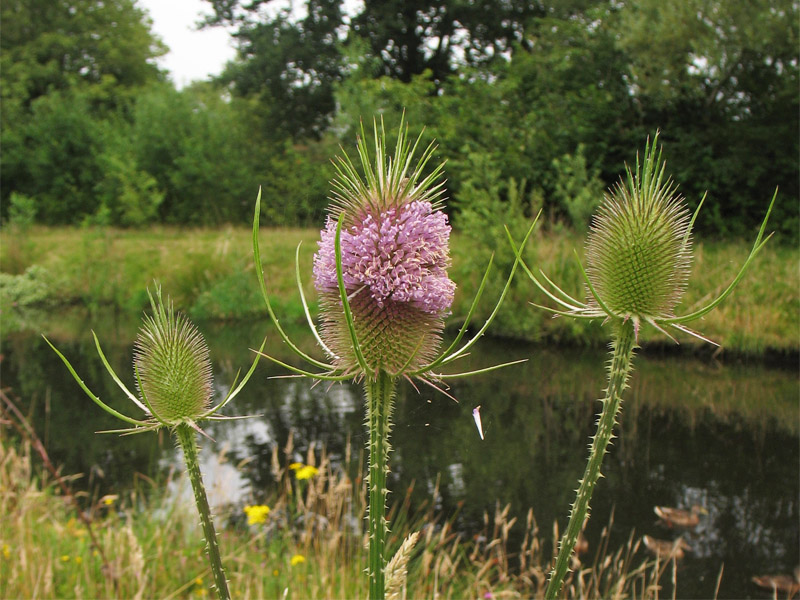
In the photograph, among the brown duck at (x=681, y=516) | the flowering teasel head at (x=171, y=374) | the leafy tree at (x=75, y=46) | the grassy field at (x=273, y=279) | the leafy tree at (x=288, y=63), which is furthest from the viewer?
the leafy tree at (x=75, y=46)

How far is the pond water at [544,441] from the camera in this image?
6.20 meters

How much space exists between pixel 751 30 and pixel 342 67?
1369 cm

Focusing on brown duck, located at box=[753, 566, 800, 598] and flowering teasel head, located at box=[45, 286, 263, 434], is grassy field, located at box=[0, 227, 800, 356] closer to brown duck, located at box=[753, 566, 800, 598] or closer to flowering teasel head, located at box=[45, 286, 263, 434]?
brown duck, located at box=[753, 566, 800, 598]

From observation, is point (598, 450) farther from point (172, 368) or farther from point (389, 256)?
point (172, 368)

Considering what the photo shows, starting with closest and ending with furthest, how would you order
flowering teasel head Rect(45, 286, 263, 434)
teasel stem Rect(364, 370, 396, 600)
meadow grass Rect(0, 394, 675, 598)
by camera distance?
teasel stem Rect(364, 370, 396, 600), flowering teasel head Rect(45, 286, 263, 434), meadow grass Rect(0, 394, 675, 598)

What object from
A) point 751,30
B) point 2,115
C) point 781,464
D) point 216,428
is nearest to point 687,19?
point 751,30

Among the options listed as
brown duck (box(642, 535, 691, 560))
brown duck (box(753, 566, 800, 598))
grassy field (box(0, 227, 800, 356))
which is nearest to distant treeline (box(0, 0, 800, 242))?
grassy field (box(0, 227, 800, 356))

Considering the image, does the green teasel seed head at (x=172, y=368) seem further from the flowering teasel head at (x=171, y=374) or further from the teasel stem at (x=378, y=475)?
the teasel stem at (x=378, y=475)

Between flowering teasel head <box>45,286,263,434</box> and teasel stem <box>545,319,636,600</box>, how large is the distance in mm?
555

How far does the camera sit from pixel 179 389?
117cm

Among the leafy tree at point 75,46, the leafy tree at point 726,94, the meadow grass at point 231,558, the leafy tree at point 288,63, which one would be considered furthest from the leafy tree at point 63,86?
the meadow grass at point 231,558

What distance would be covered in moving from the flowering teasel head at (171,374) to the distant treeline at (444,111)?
10.8m

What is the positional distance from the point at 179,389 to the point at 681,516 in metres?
6.16

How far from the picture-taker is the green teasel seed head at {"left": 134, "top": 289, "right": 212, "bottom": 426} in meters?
1.17
